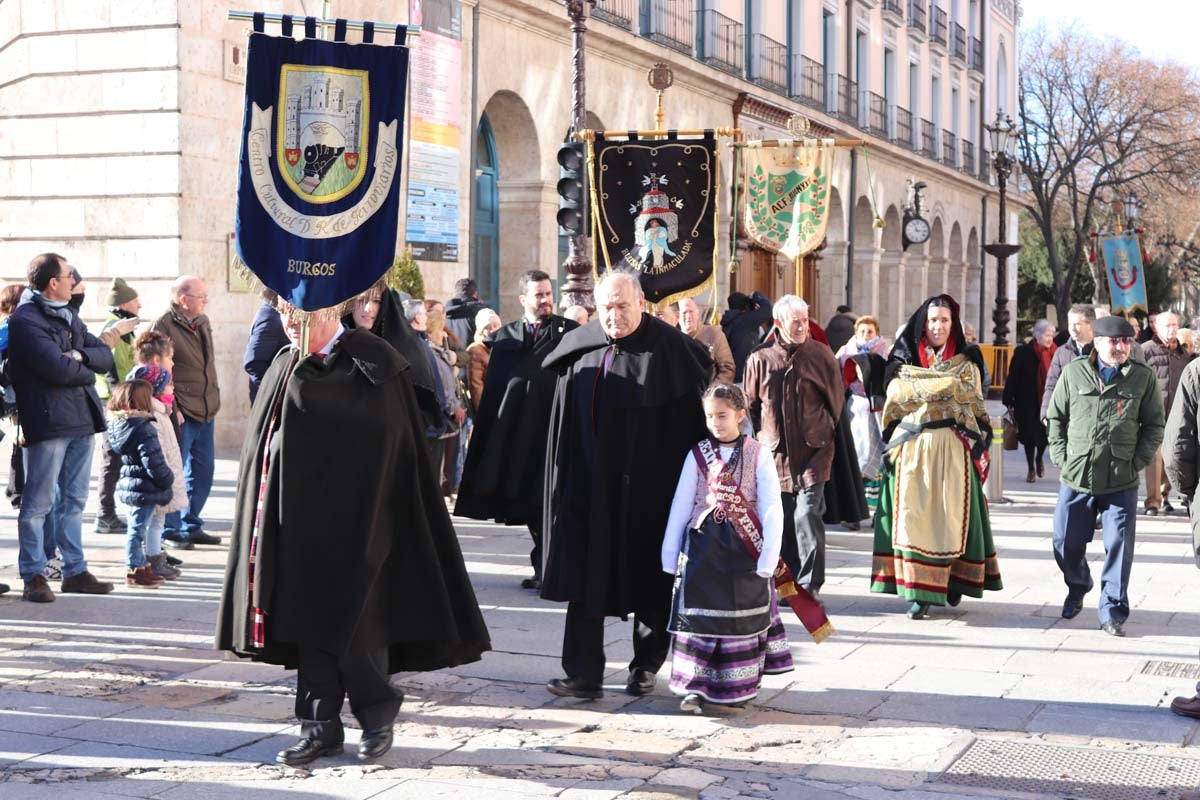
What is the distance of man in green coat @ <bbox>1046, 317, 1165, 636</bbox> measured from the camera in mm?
8000

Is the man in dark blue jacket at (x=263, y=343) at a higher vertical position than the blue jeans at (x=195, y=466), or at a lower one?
higher

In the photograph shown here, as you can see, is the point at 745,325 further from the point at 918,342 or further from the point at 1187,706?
the point at 1187,706

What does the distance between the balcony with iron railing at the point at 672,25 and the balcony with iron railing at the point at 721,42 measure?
2.00 ft

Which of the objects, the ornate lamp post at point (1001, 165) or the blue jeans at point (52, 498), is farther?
the ornate lamp post at point (1001, 165)

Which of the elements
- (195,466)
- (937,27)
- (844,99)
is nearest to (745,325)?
(195,466)

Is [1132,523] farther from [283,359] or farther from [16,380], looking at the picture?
[16,380]

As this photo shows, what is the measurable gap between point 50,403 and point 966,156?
40365 millimetres

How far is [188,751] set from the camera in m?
5.50

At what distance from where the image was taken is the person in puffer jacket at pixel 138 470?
8578 millimetres

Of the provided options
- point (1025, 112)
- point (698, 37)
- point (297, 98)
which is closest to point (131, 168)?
point (297, 98)

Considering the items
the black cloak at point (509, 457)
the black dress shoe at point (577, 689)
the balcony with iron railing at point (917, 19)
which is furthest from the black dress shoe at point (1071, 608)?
the balcony with iron railing at point (917, 19)

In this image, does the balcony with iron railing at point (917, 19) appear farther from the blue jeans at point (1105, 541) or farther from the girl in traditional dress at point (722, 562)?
the girl in traditional dress at point (722, 562)

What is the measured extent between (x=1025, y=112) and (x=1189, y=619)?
41.6 metres

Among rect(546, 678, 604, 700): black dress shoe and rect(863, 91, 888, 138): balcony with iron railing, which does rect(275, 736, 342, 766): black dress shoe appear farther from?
rect(863, 91, 888, 138): balcony with iron railing
